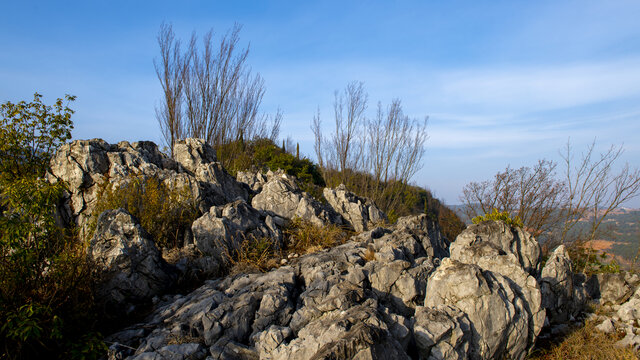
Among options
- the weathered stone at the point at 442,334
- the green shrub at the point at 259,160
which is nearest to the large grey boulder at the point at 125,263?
the weathered stone at the point at 442,334

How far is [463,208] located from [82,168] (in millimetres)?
11503

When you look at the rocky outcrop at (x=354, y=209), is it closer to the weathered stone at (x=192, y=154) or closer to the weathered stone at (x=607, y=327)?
the weathered stone at (x=192, y=154)

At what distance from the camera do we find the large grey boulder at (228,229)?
7.56m

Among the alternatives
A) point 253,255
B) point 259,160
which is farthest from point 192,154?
point 259,160

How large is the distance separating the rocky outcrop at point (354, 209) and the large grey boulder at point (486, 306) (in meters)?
5.11

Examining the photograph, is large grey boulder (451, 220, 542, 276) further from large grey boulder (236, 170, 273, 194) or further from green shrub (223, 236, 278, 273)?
large grey boulder (236, 170, 273, 194)

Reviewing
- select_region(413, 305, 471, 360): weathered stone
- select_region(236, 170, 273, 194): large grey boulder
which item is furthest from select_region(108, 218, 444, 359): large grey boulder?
select_region(236, 170, 273, 194): large grey boulder

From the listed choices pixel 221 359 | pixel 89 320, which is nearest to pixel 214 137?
pixel 89 320

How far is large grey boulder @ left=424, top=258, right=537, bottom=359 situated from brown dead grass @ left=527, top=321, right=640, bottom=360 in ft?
1.72

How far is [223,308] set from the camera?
5.22 meters

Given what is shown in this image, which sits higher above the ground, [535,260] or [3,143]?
[3,143]

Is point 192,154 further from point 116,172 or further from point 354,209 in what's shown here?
point 354,209

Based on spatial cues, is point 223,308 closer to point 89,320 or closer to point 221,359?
point 221,359

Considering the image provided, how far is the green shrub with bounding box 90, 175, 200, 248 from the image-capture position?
7865 mm
